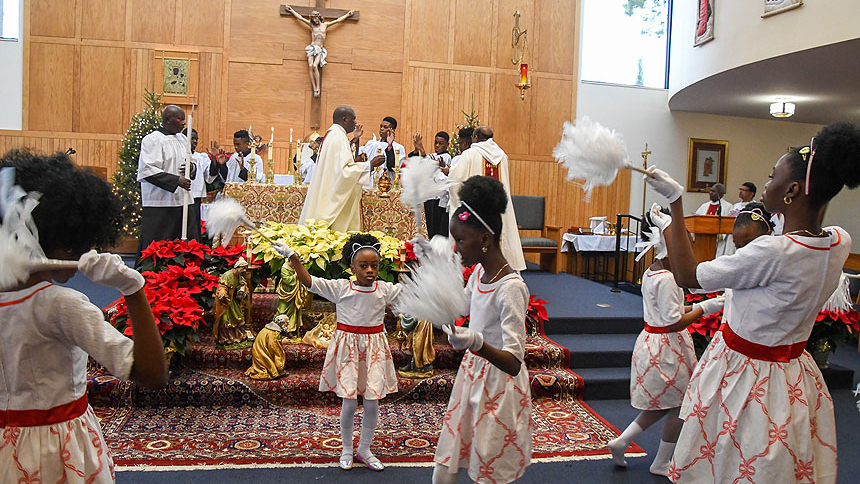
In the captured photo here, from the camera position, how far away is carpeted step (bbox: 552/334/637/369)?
16.0 feet

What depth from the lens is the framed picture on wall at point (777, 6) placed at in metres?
6.88

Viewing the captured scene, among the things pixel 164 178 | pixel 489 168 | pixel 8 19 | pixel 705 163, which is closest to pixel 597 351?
pixel 489 168

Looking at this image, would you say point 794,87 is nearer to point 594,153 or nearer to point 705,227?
point 705,227

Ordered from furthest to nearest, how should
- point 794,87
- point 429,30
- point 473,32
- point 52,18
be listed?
point 473,32 → point 429,30 → point 52,18 → point 794,87

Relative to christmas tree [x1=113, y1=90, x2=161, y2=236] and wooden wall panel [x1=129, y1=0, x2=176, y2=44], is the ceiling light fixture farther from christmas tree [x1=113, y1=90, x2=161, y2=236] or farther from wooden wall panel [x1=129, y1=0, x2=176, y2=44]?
wooden wall panel [x1=129, y1=0, x2=176, y2=44]

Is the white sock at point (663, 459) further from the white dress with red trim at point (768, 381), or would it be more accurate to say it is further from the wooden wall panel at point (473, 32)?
the wooden wall panel at point (473, 32)

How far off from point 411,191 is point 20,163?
1.68 meters

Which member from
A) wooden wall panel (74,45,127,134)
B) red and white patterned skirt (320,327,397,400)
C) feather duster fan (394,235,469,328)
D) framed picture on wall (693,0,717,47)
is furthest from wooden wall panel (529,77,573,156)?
feather duster fan (394,235,469,328)

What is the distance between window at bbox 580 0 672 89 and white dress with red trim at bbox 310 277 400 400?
9424 millimetres

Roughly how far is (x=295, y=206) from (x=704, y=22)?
6658 mm

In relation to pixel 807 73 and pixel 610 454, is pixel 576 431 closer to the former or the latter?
pixel 610 454


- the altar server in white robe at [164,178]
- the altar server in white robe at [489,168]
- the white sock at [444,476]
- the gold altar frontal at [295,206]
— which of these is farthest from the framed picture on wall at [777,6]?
the white sock at [444,476]

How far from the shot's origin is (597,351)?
4.92 m

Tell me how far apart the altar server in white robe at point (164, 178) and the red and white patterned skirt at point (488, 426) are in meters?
4.02
